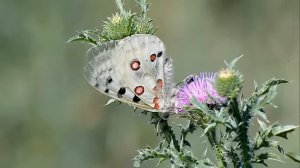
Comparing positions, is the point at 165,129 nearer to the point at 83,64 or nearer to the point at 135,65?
the point at 135,65

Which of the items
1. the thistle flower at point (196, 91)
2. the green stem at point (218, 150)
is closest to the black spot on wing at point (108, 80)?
the thistle flower at point (196, 91)

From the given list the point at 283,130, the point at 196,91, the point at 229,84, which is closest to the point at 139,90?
the point at 196,91

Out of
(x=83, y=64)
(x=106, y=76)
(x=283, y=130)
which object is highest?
(x=83, y=64)

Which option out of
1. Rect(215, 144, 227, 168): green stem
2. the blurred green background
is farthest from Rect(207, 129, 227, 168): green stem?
the blurred green background

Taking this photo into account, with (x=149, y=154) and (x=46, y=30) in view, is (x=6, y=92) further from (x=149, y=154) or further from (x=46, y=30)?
(x=149, y=154)

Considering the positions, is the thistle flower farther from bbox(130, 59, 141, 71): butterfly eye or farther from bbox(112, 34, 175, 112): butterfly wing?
bbox(130, 59, 141, 71): butterfly eye

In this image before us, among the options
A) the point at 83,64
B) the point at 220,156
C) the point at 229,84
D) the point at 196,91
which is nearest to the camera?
the point at 229,84
